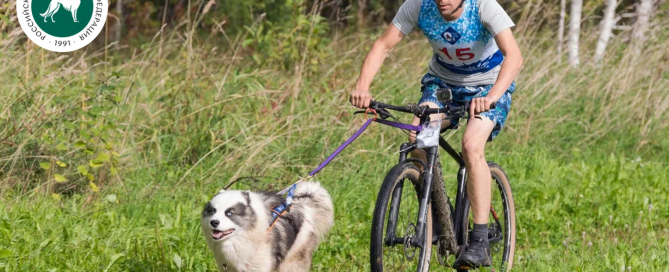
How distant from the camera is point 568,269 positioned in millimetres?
5281

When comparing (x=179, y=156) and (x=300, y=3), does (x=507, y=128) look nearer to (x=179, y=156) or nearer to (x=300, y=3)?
(x=300, y=3)

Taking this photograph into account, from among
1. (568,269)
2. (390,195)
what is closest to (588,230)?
(568,269)

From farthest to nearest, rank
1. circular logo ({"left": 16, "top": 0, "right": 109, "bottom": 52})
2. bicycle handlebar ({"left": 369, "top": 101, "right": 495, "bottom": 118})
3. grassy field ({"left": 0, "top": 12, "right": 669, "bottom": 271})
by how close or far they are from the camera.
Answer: circular logo ({"left": 16, "top": 0, "right": 109, "bottom": 52}) < grassy field ({"left": 0, "top": 12, "right": 669, "bottom": 271}) < bicycle handlebar ({"left": 369, "top": 101, "right": 495, "bottom": 118})

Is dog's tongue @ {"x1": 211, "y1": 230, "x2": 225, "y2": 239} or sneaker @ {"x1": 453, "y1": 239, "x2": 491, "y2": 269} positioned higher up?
dog's tongue @ {"x1": 211, "y1": 230, "x2": 225, "y2": 239}

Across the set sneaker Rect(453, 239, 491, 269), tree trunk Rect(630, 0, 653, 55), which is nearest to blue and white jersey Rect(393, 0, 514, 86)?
sneaker Rect(453, 239, 491, 269)

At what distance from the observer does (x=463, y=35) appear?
4879mm

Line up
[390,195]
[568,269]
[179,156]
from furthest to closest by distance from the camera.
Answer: [179,156], [568,269], [390,195]

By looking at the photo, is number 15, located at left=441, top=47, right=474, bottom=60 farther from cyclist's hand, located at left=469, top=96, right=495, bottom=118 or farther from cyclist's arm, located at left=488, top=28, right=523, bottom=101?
cyclist's hand, located at left=469, top=96, right=495, bottom=118

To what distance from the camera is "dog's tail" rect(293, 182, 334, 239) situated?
4.79 m

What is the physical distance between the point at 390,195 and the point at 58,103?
3386 mm

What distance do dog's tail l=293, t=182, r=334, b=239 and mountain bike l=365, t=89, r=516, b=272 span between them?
0.33 metres

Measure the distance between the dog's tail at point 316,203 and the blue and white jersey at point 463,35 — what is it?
1.02 meters

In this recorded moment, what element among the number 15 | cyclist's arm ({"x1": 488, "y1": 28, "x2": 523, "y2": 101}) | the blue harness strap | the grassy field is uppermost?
cyclist's arm ({"x1": 488, "y1": 28, "x2": 523, "y2": 101})

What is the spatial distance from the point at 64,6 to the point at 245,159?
2698 mm
